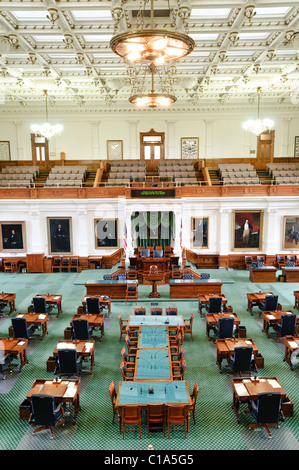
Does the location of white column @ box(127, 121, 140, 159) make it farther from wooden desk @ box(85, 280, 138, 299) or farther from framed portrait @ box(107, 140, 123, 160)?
wooden desk @ box(85, 280, 138, 299)

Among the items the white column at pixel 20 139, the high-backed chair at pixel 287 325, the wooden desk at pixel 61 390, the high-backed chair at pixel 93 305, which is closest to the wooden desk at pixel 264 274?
the high-backed chair at pixel 287 325

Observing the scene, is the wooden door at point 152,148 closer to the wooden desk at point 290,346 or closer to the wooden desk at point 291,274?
the wooden desk at point 291,274

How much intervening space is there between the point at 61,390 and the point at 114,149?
1821 cm

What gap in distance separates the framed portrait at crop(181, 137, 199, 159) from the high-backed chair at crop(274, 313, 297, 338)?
15044 mm

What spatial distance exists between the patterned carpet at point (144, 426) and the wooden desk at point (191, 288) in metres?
0.38

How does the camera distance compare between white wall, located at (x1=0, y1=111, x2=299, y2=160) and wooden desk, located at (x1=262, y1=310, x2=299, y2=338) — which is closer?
wooden desk, located at (x1=262, y1=310, x2=299, y2=338)

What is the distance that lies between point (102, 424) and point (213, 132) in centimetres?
1970

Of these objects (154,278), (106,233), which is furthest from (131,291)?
(106,233)

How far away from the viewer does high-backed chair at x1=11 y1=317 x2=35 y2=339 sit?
10109 millimetres

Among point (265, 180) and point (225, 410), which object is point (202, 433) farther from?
point (265, 180)

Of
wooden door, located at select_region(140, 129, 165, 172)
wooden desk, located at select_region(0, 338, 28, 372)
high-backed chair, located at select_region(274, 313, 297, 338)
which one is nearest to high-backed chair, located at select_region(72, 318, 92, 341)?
wooden desk, located at select_region(0, 338, 28, 372)

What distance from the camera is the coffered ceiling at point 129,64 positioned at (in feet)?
31.8

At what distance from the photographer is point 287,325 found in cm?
1018

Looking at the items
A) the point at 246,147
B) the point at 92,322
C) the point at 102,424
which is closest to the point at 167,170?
the point at 246,147
